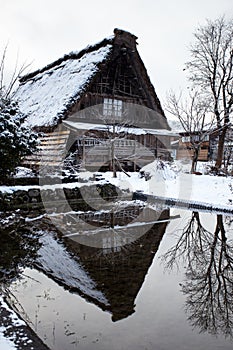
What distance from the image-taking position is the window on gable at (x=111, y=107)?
16.0 m

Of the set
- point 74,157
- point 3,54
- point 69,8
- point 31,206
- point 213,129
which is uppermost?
point 69,8

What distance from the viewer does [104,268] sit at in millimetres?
4539

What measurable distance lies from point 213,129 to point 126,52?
6.28 m

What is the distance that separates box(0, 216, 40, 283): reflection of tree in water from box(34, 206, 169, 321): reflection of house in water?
21 cm

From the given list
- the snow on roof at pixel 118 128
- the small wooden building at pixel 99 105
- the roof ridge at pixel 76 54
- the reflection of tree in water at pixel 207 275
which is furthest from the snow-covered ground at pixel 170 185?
the roof ridge at pixel 76 54

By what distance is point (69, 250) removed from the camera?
533cm

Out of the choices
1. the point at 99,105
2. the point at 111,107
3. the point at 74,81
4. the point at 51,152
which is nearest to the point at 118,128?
the point at 111,107

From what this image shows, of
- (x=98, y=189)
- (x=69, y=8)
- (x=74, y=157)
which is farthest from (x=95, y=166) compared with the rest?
(x=69, y=8)

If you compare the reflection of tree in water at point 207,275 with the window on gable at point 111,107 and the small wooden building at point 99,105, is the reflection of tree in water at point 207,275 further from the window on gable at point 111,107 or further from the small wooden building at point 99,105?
the window on gable at point 111,107

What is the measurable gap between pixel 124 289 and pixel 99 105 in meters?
12.9

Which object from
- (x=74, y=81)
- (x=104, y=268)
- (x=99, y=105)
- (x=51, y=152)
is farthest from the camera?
(x=99, y=105)

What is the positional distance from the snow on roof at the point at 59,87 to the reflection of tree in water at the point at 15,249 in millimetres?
7393

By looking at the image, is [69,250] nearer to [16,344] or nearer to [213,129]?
[16,344]

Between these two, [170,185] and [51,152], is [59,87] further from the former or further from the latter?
[170,185]
